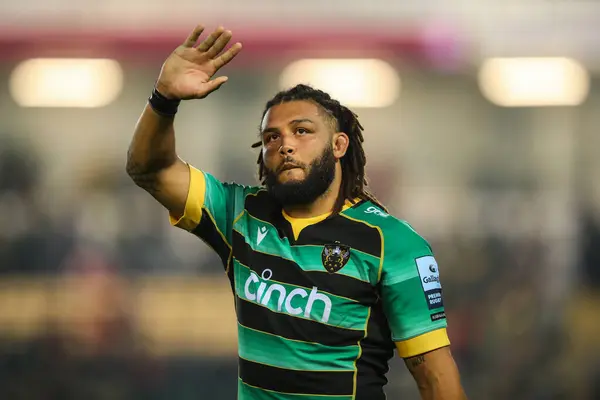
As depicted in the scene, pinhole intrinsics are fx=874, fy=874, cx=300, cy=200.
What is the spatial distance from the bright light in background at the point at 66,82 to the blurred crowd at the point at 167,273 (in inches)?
16.9

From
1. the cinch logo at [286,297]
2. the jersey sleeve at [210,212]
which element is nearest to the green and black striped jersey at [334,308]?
the cinch logo at [286,297]

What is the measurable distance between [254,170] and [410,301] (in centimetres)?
456

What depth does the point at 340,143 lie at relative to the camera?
281cm

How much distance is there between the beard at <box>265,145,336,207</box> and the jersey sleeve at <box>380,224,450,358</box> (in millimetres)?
269

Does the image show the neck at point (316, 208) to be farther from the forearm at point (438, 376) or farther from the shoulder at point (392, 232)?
the forearm at point (438, 376)

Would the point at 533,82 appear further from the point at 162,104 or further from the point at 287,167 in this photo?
the point at 162,104

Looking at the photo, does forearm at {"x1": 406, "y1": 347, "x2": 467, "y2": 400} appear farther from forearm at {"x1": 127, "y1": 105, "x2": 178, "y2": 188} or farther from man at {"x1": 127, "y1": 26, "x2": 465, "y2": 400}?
forearm at {"x1": 127, "y1": 105, "x2": 178, "y2": 188}

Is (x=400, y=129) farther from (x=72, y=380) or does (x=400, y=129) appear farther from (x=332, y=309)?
(x=332, y=309)

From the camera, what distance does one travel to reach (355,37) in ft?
22.4

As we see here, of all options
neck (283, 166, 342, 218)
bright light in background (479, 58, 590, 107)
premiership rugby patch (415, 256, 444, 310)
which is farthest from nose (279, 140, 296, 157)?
bright light in background (479, 58, 590, 107)

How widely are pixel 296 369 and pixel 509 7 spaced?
5.18 meters

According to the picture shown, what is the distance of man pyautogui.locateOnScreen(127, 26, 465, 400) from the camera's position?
250cm

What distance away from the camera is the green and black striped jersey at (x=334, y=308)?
8.18ft

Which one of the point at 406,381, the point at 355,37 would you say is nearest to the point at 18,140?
the point at 355,37
